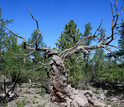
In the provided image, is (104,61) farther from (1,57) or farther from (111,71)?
(1,57)

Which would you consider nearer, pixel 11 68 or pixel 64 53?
pixel 64 53

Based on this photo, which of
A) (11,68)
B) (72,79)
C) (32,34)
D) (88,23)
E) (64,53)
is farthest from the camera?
(32,34)

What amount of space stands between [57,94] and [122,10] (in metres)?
5.79

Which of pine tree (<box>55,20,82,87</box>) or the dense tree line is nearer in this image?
the dense tree line

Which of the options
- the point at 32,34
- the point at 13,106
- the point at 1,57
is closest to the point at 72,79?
the point at 1,57

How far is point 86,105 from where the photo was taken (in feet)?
22.1

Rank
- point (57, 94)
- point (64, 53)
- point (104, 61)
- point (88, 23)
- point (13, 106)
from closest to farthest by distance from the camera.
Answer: point (13, 106) < point (57, 94) < point (64, 53) < point (104, 61) < point (88, 23)

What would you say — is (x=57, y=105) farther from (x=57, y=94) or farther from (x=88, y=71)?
(x=88, y=71)

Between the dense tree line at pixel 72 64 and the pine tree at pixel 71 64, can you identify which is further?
the pine tree at pixel 71 64

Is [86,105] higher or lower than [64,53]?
lower

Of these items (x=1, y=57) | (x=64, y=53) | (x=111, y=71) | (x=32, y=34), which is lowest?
(x=111, y=71)

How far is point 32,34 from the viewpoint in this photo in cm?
3997

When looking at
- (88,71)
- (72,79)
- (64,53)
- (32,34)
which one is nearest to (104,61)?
(88,71)

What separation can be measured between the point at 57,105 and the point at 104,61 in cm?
1517
